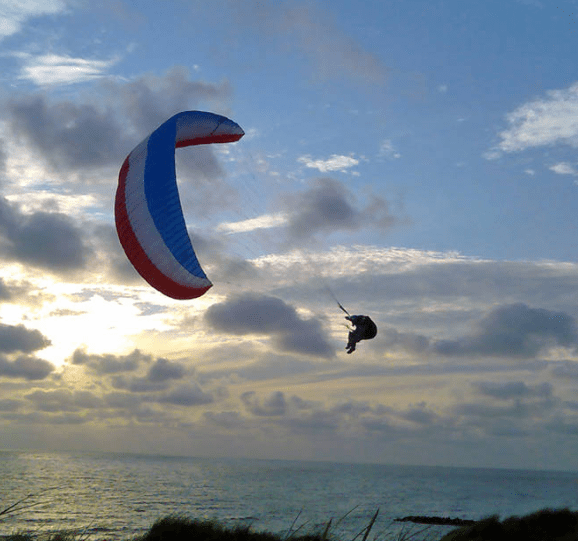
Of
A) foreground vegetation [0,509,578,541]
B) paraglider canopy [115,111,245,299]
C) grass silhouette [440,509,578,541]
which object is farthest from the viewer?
grass silhouette [440,509,578,541]

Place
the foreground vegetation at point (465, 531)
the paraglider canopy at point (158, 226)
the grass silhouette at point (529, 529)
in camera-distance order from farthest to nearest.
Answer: the grass silhouette at point (529, 529) < the foreground vegetation at point (465, 531) < the paraglider canopy at point (158, 226)

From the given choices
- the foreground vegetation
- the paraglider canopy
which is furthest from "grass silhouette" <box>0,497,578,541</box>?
the paraglider canopy

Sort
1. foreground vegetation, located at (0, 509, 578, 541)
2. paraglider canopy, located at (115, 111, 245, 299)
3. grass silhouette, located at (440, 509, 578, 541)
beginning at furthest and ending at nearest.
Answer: grass silhouette, located at (440, 509, 578, 541), foreground vegetation, located at (0, 509, 578, 541), paraglider canopy, located at (115, 111, 245, 299)

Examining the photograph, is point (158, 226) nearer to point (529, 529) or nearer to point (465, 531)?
point (465, 531)

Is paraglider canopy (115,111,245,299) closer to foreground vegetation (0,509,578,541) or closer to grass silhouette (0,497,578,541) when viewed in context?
grass silhouette (0,497,578,541)

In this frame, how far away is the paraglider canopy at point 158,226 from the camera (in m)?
15.0

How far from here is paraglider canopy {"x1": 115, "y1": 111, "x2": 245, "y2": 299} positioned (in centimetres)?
1496

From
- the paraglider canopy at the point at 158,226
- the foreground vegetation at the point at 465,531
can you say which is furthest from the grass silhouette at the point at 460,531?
the paraglider canopy at the point at 158,226

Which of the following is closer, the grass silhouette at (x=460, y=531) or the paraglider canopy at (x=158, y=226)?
the paraglider canopy at (x=158, y=226)

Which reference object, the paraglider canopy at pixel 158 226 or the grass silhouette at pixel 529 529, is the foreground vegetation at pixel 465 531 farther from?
the paraglider canopy at pixel 158 226

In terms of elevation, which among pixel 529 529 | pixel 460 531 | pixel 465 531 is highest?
pixel 465 531

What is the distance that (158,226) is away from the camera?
1489 cm

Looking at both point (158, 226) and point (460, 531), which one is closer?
point (158, 226)

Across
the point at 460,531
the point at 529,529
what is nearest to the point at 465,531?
the point at 460,531
